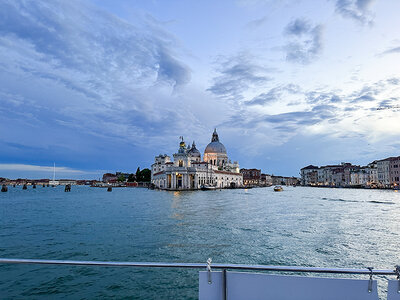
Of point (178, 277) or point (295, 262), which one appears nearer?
point (178, 277)

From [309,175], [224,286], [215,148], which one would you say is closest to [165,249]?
[224,286]

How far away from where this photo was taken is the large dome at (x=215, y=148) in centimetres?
10350

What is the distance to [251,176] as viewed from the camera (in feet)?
462

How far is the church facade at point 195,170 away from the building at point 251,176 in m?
25.8

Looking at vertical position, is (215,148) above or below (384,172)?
above

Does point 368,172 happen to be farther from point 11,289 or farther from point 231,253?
point 11,289

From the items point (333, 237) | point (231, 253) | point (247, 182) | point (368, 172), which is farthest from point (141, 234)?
point (247, 182)

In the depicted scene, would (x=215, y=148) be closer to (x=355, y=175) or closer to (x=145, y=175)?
(x=145, y=175)

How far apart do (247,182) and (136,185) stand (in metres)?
53.3

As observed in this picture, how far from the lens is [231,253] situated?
31.0 ft

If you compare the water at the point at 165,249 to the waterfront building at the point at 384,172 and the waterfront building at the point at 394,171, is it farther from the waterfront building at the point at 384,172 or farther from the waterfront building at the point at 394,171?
the waterfront building at the point at 384,172

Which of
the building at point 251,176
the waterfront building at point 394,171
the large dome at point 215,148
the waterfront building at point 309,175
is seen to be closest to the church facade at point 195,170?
the large dome at point 215,148

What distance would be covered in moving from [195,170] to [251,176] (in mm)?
68714

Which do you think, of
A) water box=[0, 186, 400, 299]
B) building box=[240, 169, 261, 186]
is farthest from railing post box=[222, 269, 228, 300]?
building box=[240, 169, 261, 186]
